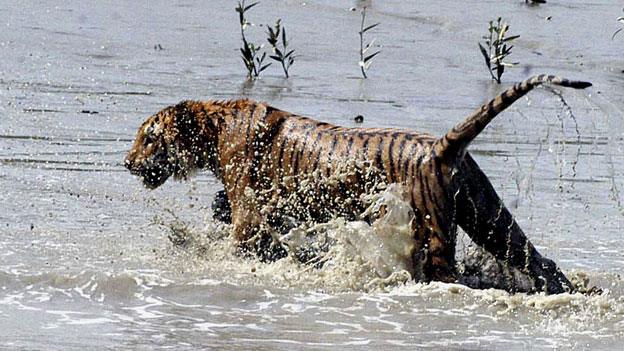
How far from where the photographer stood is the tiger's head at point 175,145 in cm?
775

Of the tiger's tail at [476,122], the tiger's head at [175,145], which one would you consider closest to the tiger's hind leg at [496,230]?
the tiger's tail at [476,122]

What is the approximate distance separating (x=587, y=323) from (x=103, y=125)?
5020 millimetres

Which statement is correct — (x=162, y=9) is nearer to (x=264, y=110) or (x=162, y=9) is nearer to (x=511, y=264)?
(x=264, y=110)

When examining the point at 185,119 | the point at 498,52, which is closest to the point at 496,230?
the point at 185,119

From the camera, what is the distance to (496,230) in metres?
6.84

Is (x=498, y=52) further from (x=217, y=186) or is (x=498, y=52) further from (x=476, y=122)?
(x=476, y=122)

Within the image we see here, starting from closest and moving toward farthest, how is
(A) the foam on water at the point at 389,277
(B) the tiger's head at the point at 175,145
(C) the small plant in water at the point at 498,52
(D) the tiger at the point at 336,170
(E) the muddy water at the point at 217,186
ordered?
1. (E) the muddy water at the point at 217,186
2. (A) the foam on water at the point at 389,277
3. (D) the tiger at the point at 336,170
4. (B) the tiger's head at the point at 175,145
5. (C) the small plant in water at the point at 498,52

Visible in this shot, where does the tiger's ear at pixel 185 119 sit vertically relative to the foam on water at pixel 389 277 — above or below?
above

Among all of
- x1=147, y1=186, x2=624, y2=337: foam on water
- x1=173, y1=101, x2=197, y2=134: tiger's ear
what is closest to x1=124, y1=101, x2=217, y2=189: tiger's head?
x1=173, y1=101, x2=197, y2=134: tiger's ear

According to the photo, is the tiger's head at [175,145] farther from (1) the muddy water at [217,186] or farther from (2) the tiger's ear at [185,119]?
(1) the muddy water at [217,186]

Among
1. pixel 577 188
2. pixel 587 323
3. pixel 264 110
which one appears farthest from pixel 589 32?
pixel 587 323

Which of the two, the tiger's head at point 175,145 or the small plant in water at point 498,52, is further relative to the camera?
the small plant in water at point 498,52

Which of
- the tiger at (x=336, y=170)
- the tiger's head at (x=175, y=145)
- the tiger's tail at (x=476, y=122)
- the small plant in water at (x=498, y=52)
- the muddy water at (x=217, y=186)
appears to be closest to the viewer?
the muddy water at (x=217, y=186)

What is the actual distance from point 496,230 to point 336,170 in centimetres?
83
